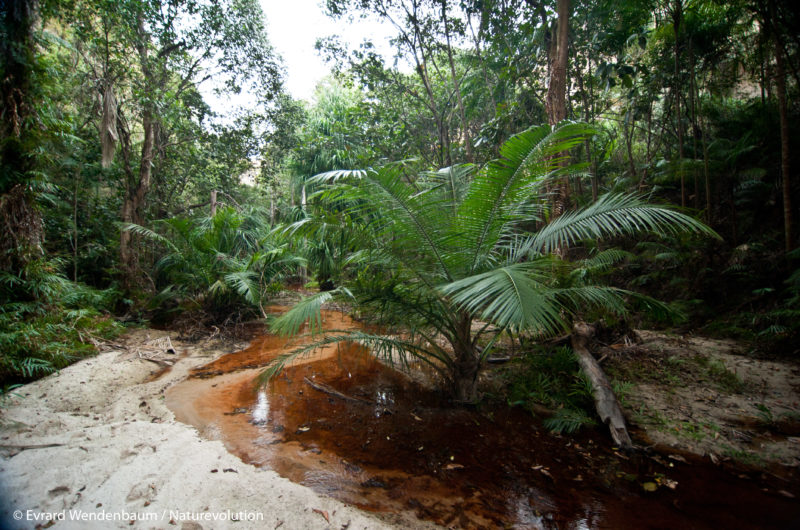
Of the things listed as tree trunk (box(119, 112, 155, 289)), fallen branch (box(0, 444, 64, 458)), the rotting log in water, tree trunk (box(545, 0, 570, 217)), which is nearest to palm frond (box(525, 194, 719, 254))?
the rotting log in water

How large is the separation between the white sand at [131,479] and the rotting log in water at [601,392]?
194 centimetres

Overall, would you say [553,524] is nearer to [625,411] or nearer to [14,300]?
[625,411]

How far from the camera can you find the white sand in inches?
60.4

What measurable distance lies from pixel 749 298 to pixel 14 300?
9435mm

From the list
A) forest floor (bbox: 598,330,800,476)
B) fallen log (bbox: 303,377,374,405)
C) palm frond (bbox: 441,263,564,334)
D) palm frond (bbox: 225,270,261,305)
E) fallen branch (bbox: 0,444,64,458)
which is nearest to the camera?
palm frond (bbox: 441,263,564,334)

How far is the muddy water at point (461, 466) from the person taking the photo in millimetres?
1763

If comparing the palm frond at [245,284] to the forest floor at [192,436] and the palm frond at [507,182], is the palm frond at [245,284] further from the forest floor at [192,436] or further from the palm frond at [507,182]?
the palm frond at [507,182]

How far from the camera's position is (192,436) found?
2355mm

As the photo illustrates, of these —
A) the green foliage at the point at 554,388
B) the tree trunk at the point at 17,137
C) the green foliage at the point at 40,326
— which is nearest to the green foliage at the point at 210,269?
the green foliage at the point at 40,326

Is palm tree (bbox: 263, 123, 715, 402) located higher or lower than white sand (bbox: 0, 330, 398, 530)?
higher

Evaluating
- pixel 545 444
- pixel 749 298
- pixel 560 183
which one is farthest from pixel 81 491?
pixel 749 298

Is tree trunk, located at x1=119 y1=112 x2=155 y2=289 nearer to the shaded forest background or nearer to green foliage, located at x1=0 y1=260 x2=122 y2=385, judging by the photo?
the shaded forest background

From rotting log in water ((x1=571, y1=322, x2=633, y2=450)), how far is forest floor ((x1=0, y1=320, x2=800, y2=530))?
0.19 metres

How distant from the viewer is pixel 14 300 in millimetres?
3748
